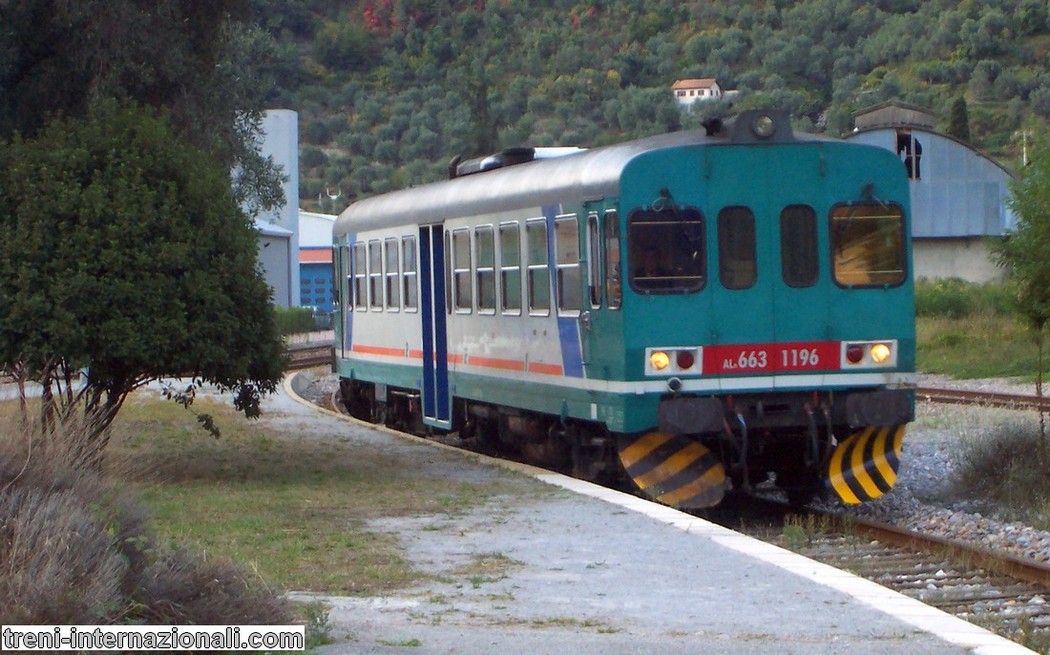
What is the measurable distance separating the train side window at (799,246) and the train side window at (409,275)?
6.25m

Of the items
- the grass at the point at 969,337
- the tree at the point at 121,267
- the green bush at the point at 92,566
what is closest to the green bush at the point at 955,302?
the grass at the point at 969,337

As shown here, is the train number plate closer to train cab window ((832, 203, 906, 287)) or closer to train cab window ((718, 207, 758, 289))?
train cab window ((718, 207, 758, 289))

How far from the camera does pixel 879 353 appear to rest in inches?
532

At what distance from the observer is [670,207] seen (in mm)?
13148

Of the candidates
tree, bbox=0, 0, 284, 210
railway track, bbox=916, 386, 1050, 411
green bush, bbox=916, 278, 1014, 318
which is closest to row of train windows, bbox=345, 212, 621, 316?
tree, bbox=0, 0, 284, 210

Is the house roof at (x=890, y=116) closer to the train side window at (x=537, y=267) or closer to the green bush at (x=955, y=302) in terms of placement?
the green bush at (x=955, y=302)

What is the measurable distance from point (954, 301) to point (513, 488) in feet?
80.5

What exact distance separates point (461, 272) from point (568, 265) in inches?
133

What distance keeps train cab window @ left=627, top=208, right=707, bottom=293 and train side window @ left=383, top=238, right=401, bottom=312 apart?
690 centimetres

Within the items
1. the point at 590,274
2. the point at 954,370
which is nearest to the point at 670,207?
the point at 590,274

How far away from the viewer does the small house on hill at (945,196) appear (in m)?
49.4

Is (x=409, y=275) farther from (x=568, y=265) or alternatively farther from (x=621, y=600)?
(x=621, y=600)

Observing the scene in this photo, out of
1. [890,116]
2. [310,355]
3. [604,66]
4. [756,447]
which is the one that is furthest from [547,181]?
[604,66]

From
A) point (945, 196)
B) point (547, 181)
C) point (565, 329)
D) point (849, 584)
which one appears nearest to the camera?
point (849, 584)
